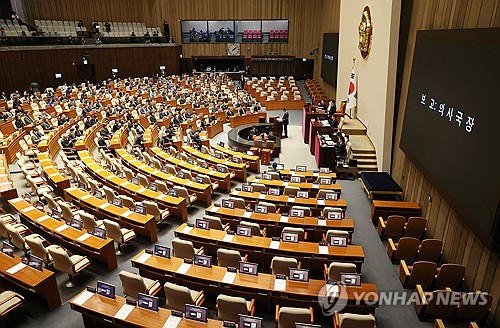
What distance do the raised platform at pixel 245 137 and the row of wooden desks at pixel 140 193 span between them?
20.6 ft

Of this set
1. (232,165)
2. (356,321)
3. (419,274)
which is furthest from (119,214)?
(419,274)

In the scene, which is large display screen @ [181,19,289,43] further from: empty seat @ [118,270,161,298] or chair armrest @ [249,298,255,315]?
chair armrest @ [249,298,255,315]

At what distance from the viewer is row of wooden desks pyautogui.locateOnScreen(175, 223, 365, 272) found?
656cm

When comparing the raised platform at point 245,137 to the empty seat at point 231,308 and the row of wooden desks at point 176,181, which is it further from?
the empty seat at point 231,308

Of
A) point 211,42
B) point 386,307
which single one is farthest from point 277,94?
point 386,307

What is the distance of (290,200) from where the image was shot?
9180 millimetres

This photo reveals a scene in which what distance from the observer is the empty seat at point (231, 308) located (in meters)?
5.13

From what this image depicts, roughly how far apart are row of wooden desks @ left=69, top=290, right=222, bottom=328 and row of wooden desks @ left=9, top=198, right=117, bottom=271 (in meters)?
1.39

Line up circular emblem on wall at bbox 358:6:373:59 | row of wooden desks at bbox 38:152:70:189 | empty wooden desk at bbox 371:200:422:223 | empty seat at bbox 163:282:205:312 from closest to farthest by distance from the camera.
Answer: empty seat at bbox 163:282:205:312 → empty wooden desk at bbox 371:200:422:223 → row of wooden desks at bbox 38:152:70:189 → circular emblem on wall at bbox 358:6:373:59

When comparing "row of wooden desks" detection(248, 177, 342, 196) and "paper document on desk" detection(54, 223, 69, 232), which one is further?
"row of wooden desks" detection(248, 177, 342, 196)

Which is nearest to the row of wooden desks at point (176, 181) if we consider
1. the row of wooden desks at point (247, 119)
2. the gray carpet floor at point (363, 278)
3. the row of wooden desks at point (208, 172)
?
the gray carpet floor at point (363, 278)

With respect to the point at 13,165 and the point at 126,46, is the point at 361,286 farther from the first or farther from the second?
the point at 126,46

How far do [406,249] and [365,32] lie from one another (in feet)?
32.0

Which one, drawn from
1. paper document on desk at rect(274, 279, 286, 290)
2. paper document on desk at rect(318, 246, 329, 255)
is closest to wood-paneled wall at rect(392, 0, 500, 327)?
paper document on desk at rect(318, 246, 329, 255)
